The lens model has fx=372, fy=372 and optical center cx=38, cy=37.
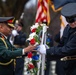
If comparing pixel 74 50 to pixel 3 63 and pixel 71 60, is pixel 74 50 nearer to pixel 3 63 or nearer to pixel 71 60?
pixel 71 60

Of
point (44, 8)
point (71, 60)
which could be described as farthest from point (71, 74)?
point (44, 8)

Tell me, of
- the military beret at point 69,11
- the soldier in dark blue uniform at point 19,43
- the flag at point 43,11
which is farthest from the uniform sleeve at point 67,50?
the soldier in dark blue uniform at point 19,43

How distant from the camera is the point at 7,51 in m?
6.28

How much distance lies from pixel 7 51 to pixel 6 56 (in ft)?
0.28

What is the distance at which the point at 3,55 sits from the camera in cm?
627

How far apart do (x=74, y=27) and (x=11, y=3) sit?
698 inches

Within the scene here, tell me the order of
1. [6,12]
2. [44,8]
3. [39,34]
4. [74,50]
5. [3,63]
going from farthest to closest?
[6,12] < [44,8] < [39,34] < [3,63] < [74,50]

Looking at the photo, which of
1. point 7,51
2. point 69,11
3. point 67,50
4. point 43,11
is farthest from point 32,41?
point 43,11

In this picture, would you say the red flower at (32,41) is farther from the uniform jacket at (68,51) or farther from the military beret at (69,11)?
the military beret at (69,11)

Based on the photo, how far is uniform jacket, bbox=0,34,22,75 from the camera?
627 cm

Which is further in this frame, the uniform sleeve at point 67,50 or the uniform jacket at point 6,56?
the uniform jacket at point 6,56

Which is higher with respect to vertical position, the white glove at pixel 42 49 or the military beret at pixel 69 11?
the military beret at pixel 69 11

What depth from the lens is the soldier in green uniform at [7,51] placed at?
6.28 m

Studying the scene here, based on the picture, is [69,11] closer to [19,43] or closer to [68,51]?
[68,51]
